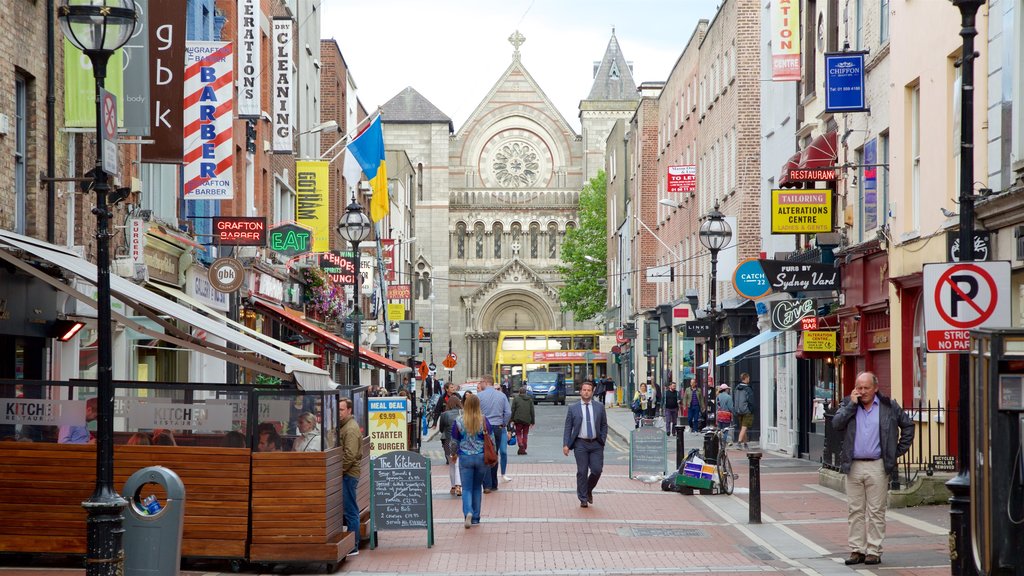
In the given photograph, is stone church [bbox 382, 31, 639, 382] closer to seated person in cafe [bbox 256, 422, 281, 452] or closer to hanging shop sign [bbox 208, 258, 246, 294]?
hanging shop sign [bbox 208, 258, 246, 294]

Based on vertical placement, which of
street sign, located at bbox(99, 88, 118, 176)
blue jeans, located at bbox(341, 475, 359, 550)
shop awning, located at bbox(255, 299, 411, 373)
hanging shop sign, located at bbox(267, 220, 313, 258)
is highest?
hanging shop sign, located at bbox(267, 220, 313, 258)

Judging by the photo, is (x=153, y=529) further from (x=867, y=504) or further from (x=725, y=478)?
(x=725, y=478)

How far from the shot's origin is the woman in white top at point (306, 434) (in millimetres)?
12914

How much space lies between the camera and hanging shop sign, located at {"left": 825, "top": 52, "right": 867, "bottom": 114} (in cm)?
2311

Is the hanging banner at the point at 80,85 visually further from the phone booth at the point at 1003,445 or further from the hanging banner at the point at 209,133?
the phone booth at the point at 1003,445

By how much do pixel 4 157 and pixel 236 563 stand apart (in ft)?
18.4

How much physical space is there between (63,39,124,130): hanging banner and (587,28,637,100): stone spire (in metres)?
88.7

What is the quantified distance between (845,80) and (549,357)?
54631 mm

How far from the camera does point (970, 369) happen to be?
34.8 feet

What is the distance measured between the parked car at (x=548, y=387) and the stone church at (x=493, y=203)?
25.5m

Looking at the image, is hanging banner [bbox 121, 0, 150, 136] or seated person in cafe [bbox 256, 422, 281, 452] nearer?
seated person in cafe [bbox 256, 422, 281, 452]

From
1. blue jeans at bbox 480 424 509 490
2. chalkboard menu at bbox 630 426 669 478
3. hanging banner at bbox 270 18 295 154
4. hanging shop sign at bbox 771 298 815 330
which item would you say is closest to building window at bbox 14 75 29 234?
blue jeans at bbox 480 424 509 490

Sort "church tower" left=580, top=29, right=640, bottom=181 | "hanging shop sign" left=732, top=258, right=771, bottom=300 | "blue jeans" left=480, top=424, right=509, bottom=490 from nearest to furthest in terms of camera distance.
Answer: "blue jeans" left=480, top=424, right=509, bottom=490
"hanging shop sign" left=732, top=258, right=771, bottom=300
"church tower" left=580, top=29, right=640, bottom=181

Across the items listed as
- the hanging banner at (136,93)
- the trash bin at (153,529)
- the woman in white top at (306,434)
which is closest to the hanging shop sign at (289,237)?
the hanging banner at (136,93)
